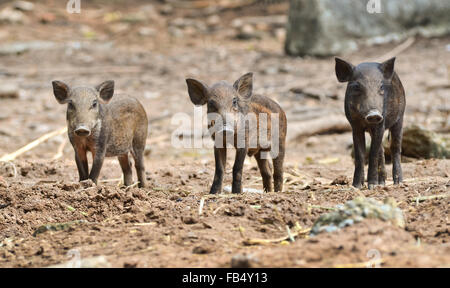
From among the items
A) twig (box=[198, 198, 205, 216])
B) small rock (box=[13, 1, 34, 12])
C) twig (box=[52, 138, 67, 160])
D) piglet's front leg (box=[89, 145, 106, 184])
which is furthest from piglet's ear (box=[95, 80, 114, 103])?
small rock (box=[13, 1, 34, 12])

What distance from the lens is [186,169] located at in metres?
8.20

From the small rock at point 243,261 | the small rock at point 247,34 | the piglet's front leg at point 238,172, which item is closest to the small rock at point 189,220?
the small rock at point 243,261

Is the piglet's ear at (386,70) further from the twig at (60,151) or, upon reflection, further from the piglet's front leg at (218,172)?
the twig at (60,151)

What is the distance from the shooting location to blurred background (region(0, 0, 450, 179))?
1108 centimetres

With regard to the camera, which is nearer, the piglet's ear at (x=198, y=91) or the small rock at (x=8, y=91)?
the piglet's ear at (x=198, y=91)

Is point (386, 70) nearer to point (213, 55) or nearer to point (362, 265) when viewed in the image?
point (362, 265)

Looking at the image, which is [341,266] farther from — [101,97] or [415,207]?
[101,97]

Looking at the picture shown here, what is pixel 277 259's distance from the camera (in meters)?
3.77

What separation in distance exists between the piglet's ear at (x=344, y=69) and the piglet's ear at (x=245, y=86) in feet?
2.68

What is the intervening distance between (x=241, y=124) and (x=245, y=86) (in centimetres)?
40

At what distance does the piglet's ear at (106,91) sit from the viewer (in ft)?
22.2

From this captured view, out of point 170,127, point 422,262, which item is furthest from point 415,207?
point 170,127

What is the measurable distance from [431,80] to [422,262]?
1020cm
